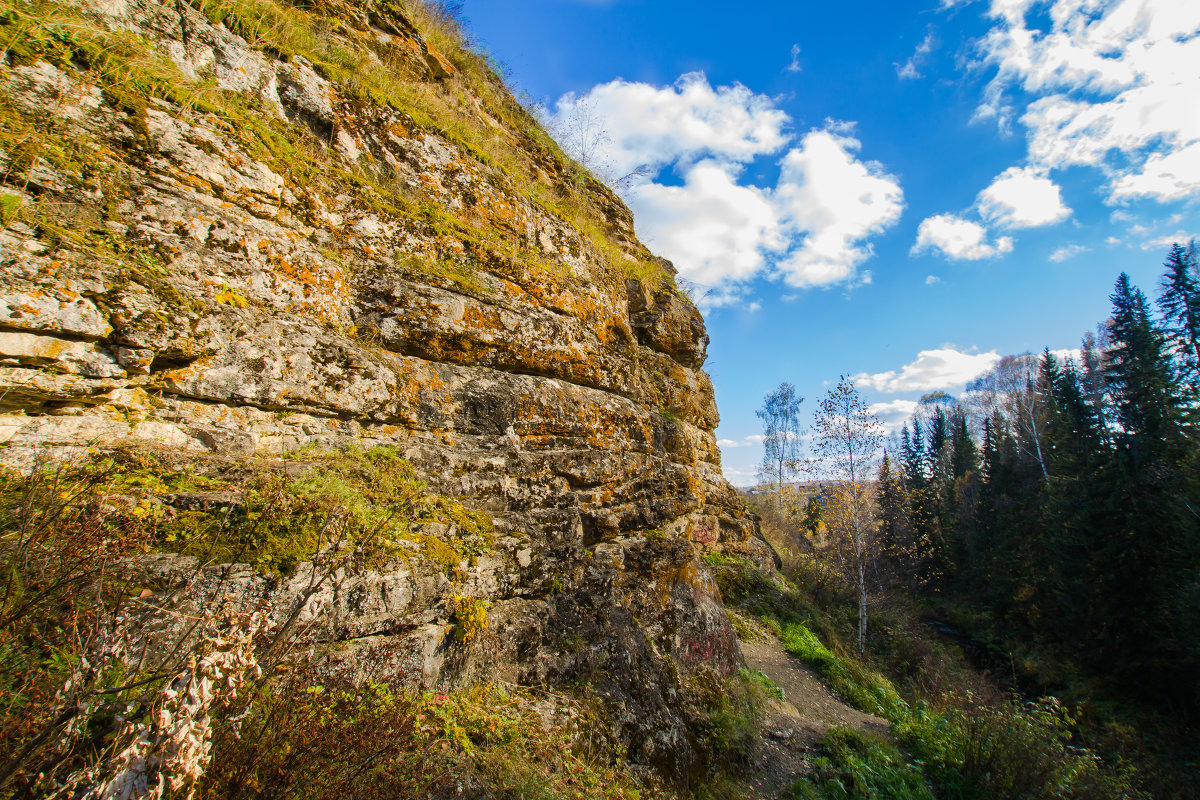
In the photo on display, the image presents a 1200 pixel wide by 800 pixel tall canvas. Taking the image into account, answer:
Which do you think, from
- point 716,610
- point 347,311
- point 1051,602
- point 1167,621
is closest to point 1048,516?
point 1051,602

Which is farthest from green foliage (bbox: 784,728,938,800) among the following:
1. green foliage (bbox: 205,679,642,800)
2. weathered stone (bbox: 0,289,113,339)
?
weathered stone (bbox: 0,289,113,339)

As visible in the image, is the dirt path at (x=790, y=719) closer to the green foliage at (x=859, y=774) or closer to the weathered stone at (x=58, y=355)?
the green foliage at (x=859, y=774)

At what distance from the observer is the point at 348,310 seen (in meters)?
5.12

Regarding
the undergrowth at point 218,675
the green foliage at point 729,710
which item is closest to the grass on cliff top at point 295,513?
the undergrowth at point 218,675

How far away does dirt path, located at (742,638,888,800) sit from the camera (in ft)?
19.3

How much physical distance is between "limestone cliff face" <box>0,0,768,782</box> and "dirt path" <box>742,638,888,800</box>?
1485 mm

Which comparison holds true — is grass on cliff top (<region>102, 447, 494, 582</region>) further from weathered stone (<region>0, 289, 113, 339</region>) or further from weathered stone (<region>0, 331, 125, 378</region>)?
weathered stone (<region>0, 289, 113, 339</region>)

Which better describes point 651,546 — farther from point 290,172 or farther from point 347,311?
point 290,172

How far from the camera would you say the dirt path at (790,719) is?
5.89 m

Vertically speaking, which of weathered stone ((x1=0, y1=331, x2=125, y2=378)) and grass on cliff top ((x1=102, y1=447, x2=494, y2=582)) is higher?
weathered stone ((x1=0, y1=331, x2=125, y2=378))

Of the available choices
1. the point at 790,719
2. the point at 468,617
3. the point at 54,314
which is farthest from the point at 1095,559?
the point at 54,314

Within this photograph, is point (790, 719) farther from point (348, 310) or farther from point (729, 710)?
point (348, 310)

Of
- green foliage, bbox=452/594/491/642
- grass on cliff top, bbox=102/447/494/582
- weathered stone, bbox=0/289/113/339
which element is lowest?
green foliage, bbox=452/594/491/642

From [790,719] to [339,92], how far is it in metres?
12.0
